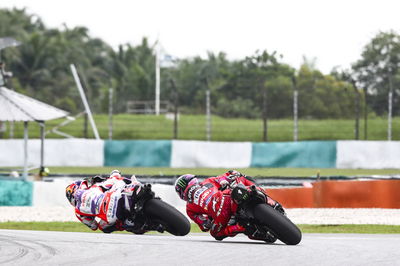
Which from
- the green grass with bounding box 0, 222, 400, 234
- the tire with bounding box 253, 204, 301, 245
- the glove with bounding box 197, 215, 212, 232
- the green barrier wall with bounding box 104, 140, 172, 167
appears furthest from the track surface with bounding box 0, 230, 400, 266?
the green barrier wall with bounding box 104, 140, 172, 167

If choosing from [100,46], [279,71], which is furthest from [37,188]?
[100,46]

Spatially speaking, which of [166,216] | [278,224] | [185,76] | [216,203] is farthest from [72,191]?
[185,76]

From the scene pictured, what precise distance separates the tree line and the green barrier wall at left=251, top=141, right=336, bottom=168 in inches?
77.0

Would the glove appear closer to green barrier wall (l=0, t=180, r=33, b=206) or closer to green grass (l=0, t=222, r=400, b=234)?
green grass (l=0, t=222, r=400, b=234)

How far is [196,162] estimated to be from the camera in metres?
26.3

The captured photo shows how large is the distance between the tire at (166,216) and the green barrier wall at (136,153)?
686 inches

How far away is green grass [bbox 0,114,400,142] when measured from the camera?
29.5 meters

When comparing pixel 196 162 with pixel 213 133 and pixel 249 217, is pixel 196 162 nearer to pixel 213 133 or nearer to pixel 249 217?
pixel 213 133

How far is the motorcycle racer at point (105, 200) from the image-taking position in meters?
9.52

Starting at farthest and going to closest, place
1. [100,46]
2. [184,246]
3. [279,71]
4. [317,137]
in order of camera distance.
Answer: [100,46], [279,71], [317,137], [184,246]

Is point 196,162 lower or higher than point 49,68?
lower

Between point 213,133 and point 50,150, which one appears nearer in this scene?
point 50,150

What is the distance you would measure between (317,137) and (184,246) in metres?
23.3

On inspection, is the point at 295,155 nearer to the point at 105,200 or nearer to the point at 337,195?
the point at 337,195
